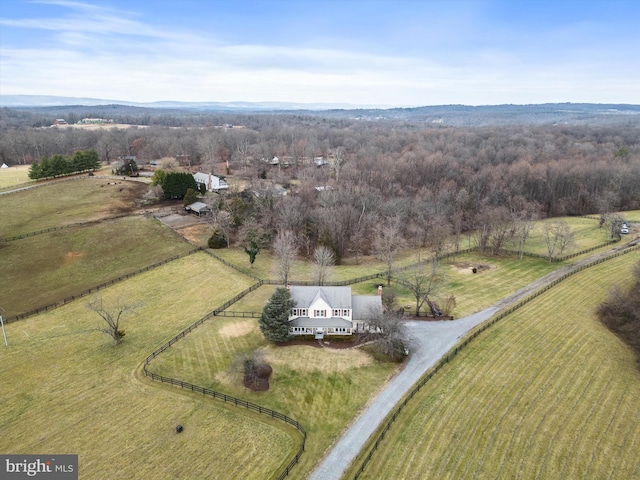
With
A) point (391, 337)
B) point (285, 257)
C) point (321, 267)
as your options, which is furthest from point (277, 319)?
point (321, 267)

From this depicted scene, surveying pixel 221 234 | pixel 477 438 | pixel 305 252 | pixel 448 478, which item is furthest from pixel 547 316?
pixel 221 234

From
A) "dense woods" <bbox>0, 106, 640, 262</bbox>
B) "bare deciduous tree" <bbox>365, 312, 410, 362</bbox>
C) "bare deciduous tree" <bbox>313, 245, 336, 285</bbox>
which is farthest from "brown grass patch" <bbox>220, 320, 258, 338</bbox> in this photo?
"dense woods" <bbox>0, 106, 640, 262</bbox>

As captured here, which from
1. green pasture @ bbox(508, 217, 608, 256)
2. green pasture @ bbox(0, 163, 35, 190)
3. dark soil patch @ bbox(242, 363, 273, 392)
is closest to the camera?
dark soil patch @ bbox(242, 363, 273, 392)

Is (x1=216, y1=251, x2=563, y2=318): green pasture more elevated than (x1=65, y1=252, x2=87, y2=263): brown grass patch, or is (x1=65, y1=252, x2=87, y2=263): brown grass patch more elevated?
(x1=65, y1=252, x2=87, y2=263): brown grass patch

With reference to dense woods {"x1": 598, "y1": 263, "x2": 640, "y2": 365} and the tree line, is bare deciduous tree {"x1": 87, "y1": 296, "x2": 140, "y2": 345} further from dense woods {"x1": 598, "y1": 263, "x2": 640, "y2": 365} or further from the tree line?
the tree line

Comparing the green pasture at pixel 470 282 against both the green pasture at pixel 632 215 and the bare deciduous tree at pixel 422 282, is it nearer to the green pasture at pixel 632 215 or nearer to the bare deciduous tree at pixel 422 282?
the bare deciduous tree at pixel 422 282

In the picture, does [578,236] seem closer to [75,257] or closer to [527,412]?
[527,412]

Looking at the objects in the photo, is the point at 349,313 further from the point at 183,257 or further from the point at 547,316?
the point at 183,257
